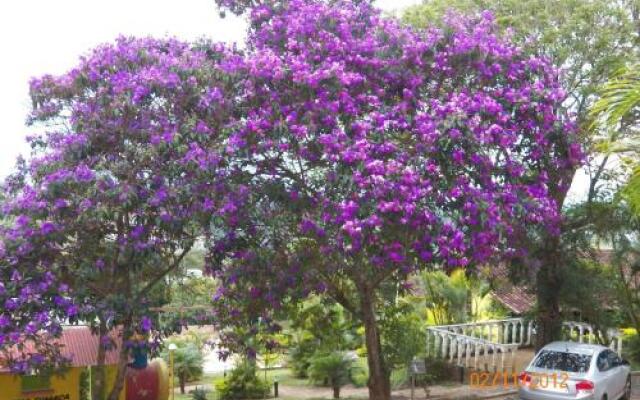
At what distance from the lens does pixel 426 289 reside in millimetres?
20016

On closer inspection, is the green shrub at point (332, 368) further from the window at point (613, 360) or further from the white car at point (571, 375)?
the window at point (613, 360)

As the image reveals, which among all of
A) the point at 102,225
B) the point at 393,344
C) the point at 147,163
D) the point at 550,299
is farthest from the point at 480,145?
the point at 550,299

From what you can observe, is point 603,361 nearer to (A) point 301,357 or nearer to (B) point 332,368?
(B) point 332,368

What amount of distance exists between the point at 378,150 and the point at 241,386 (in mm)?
9952

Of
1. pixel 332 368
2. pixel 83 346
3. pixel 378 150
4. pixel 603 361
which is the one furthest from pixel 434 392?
pixel 378 150

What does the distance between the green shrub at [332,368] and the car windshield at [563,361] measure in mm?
5844

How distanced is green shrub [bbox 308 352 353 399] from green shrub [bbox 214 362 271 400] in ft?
4.55

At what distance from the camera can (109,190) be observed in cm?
902

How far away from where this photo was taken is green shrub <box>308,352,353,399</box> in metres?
17.8

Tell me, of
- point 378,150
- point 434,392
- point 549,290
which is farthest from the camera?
point 434,392

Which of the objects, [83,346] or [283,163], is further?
[83,346]

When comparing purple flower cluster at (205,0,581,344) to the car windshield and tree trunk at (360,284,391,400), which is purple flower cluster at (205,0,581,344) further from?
the car windshield

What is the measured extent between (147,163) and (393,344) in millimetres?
7563

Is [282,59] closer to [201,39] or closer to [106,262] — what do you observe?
[201,39]
